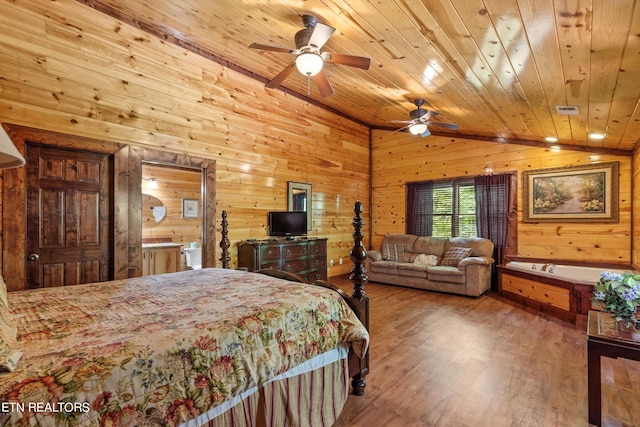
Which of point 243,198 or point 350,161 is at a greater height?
point 350,161

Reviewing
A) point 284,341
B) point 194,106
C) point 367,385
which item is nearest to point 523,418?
point 367,385

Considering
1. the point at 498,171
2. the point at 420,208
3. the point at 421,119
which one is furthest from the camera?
the point at 420,208

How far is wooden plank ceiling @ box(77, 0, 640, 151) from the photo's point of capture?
178 centimetres

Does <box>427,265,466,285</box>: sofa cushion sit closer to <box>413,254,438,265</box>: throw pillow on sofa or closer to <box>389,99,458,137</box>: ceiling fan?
<box>413,254,438,265</box>: throw pillow on sofa

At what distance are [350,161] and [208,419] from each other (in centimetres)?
584

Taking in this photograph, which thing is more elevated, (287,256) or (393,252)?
(287,256)

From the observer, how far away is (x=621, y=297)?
186cm

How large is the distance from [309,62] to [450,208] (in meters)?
4.35

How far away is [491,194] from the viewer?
18.0 ft

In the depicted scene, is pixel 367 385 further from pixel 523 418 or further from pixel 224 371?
pixel 224 371

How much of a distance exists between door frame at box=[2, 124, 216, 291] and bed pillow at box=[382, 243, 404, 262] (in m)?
3.31

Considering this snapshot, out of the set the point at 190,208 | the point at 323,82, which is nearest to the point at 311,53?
the point at 323,82

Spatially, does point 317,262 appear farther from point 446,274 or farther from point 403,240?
point 446,274

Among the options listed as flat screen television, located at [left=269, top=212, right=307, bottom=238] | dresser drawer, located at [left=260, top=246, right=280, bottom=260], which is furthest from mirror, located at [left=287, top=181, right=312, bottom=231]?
dresser drawer, located at [left=260, top=246, right=280, bottom=260]
